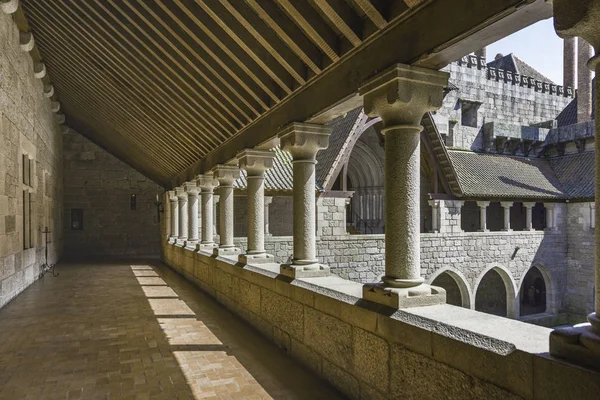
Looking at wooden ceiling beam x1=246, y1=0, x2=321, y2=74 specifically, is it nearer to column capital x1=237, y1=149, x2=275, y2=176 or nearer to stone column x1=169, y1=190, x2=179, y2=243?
column capital x1=237, y1=149, x2=275, y2=176

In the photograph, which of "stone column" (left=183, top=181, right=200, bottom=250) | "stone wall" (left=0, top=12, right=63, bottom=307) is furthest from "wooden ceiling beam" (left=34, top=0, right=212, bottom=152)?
"stone column" (left=183, top=181, right=200, bottom=250)

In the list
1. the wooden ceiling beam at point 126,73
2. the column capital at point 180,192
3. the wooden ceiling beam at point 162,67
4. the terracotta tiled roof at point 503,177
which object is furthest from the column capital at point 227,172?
the terracotta tiled roof at point 503,177

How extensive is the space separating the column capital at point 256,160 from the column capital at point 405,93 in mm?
2794

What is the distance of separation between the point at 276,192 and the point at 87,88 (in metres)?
5.44

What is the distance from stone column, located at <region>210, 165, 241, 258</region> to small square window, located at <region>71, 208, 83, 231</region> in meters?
A: 10.6

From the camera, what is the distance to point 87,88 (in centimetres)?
877

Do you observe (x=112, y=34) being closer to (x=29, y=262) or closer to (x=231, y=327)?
(x=231, y=327)

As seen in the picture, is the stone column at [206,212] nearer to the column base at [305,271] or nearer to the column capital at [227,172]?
the column capital at [227,172]

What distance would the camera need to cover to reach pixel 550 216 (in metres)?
16.1

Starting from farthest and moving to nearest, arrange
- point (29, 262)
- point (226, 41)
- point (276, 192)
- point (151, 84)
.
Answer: point (276, 192) < point (29, 262) < point (151, 84) < point (226, 41)

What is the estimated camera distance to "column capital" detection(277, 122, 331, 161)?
4.20 metres

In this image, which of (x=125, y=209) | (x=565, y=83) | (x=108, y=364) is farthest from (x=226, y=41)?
(x=565, y=83)

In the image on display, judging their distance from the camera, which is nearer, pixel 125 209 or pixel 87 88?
pixel 87 88

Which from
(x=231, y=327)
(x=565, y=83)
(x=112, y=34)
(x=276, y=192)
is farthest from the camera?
(x=565, y=83)
